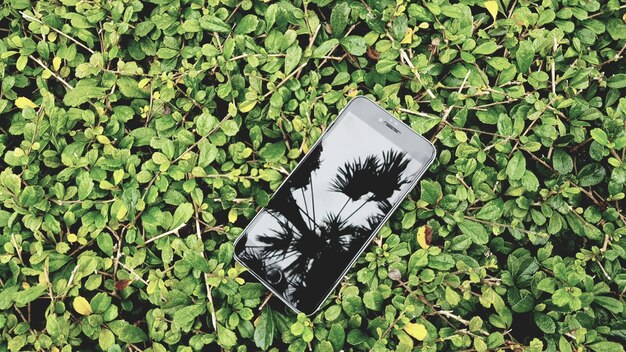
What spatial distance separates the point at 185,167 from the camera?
1.53 m

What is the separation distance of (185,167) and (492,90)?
912 millimetres

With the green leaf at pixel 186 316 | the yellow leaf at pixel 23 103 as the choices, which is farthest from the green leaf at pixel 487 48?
the yellow leaf at pixel 23 103

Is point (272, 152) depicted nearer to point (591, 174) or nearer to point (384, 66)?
point (384, 66)

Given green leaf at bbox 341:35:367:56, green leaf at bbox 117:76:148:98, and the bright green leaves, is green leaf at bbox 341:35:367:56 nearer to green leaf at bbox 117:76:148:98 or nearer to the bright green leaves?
the bright green leaves

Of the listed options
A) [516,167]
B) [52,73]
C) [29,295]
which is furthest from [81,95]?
[516,167]

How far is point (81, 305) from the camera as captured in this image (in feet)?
4.77

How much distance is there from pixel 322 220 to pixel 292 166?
0.59 ft

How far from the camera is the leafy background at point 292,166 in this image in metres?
1.49

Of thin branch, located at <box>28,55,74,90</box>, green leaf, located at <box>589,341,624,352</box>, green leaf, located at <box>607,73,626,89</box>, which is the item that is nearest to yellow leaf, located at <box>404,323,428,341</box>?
green leaf, located at <box>589,341,624,352</box>

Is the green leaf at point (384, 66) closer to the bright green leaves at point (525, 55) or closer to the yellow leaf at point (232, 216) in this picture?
the bright green leaves at point (525, 55)

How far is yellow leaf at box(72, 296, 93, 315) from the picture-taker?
1.45 metres

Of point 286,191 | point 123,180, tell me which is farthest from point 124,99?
point 286,191

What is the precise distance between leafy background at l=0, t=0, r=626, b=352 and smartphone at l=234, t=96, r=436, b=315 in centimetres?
5

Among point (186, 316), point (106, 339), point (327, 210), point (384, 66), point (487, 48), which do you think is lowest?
point (106, 339)
